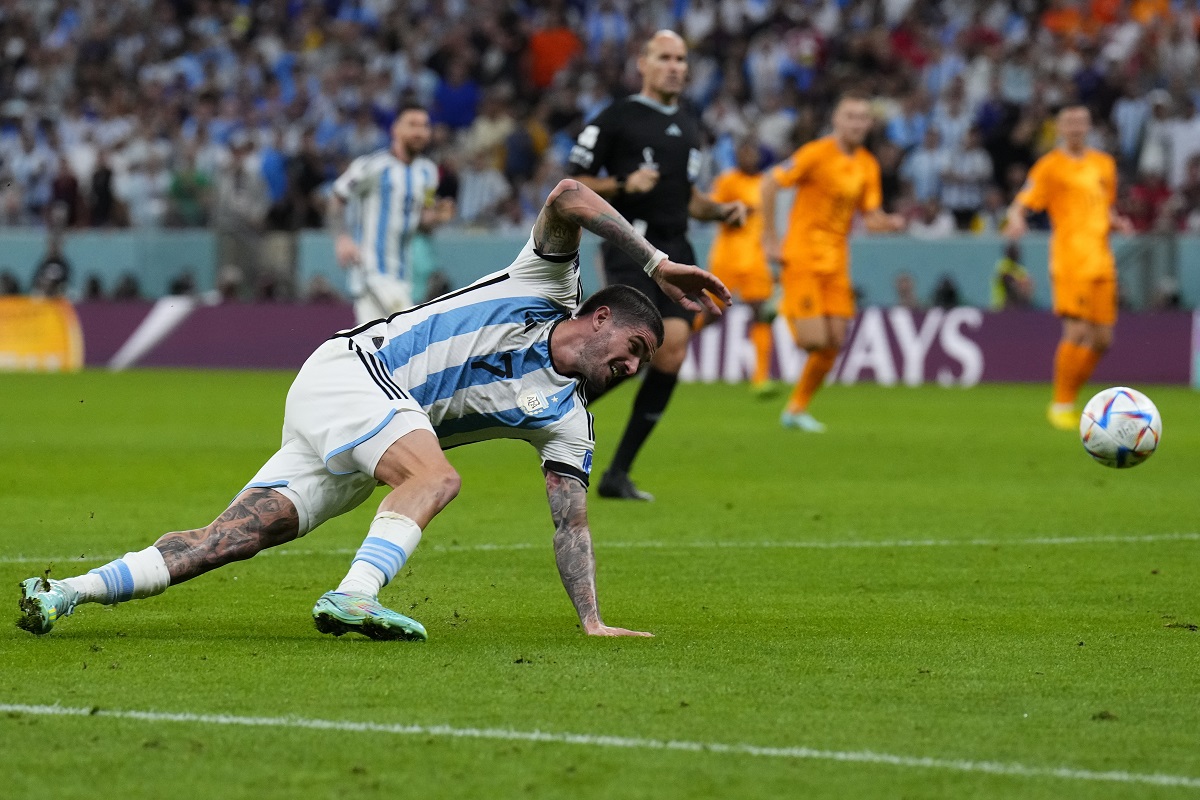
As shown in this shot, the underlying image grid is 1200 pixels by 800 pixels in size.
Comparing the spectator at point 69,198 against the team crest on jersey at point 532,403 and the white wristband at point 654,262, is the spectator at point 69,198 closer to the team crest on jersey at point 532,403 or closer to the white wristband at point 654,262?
the team crest on jersey at point 532,403

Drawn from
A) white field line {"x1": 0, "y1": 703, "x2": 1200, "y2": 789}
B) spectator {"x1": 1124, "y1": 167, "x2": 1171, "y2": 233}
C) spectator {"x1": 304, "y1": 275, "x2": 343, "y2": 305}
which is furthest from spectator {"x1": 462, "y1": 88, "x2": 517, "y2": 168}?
white field line {"x1": 0, "y1": 703, "x2": 1200, "y2": 789}

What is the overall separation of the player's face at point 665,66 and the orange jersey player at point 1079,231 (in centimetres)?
539

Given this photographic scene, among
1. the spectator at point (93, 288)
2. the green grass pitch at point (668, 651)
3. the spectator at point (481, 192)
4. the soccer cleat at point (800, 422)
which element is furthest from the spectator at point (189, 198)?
the green grass pitch at point (668, 651)

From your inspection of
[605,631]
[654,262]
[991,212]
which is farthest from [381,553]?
[991,212]

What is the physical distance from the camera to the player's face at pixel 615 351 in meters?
6.18

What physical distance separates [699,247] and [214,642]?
17.8 meters

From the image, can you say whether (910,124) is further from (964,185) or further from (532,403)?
(532,403)

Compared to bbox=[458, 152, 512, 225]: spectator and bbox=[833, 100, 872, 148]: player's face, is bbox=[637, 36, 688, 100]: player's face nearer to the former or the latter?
bbox=[833, 100, 872, 148]: player's face

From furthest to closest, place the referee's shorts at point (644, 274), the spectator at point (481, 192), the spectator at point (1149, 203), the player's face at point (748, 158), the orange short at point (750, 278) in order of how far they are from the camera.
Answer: the spectator at point (481, 192)
the spectator at point (1149, 203)
the orange short at point (750, 278)
the player's face at point (748, 158)
the referee's shorts at point (644, 274)

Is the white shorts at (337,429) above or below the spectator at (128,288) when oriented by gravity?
above

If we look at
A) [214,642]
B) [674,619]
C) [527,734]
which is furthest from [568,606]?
[527,734]

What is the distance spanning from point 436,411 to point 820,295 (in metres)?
9.61

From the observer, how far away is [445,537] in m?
9.31

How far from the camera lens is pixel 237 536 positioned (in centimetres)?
615
